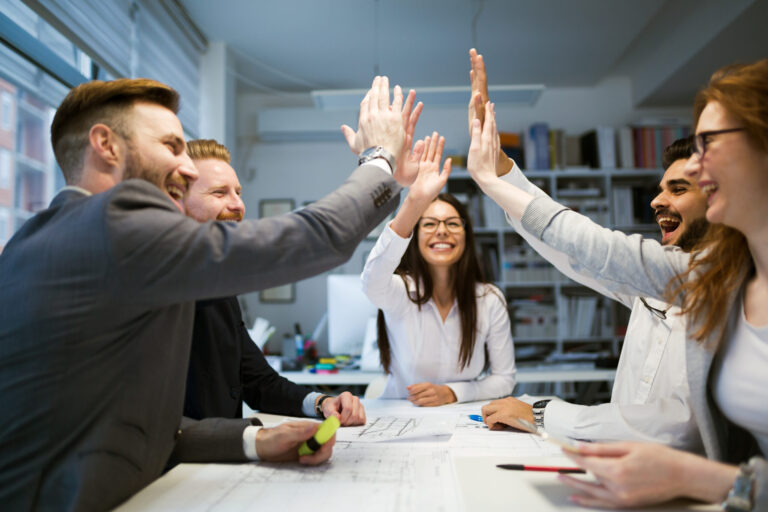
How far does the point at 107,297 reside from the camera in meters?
0.83

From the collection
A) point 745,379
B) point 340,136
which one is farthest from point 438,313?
point 340,136

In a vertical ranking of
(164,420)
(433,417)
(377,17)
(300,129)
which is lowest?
(433,417)

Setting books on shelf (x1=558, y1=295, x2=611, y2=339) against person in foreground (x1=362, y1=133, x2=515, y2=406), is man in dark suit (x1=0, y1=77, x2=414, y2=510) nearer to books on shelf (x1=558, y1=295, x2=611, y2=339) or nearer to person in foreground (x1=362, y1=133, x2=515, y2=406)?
person in foreground (x1=362, y1=133, x2=515, y2=406)

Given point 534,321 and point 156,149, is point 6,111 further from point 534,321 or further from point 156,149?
point 534,321

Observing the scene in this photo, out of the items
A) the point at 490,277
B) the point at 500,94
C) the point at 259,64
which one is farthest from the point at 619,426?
the point at 259,64

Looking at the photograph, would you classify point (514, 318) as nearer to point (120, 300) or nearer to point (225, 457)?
point (225, 457)

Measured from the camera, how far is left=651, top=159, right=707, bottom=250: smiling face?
1530 millimetres

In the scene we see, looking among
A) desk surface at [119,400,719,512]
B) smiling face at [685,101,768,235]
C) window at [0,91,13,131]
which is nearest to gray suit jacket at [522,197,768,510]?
smiling face at [685,101,768,235]

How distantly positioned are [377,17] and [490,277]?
226 centimetres

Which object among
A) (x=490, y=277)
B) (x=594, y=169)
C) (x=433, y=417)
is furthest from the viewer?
(x=594, y=169)

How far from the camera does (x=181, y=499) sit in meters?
0.87

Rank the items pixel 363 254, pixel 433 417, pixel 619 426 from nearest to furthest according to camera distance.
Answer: pixel 619 426 → pixel 433 417 → pixel 363 254

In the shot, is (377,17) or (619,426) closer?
(619,426)

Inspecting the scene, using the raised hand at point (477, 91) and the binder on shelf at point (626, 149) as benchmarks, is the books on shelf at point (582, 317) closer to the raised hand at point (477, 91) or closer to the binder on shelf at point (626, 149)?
the binder on shelf at point (626, 149)
